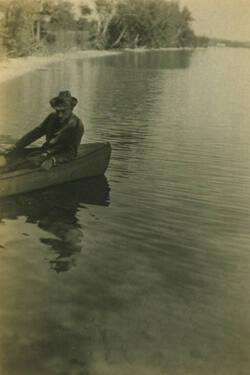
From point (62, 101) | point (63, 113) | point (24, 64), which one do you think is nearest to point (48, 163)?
point (63, 113)

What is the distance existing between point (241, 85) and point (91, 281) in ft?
93.1

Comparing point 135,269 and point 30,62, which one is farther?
point 30,62

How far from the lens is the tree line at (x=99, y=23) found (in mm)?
37844

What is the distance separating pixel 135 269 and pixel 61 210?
2785 mm

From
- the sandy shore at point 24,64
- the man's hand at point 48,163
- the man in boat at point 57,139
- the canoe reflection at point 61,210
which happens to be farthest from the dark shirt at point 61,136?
the sandy shore at point 24,64

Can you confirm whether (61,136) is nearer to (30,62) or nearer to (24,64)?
(24,64)

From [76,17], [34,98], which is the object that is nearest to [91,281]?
[34,98]

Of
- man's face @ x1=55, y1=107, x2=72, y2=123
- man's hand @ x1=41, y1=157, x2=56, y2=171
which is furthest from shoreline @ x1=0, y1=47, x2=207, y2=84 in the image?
man's hand @ x1=41, y1=157, x2=56, y2=171

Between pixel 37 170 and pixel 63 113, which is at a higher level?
pixel 63 113

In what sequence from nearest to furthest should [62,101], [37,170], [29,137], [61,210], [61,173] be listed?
[61,210], [37,170], [62,101], [61,173], [29,137]

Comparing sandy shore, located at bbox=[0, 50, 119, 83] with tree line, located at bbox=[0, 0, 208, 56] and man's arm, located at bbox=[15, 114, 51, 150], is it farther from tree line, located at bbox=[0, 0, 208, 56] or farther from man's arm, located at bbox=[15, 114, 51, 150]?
man's arm, located at bbox=[15, 114, 51, 150]

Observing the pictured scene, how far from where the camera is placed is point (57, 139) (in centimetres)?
1048

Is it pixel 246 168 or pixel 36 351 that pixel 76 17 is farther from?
pixel 36 351

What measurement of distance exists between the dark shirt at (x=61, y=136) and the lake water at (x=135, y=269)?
697mm
